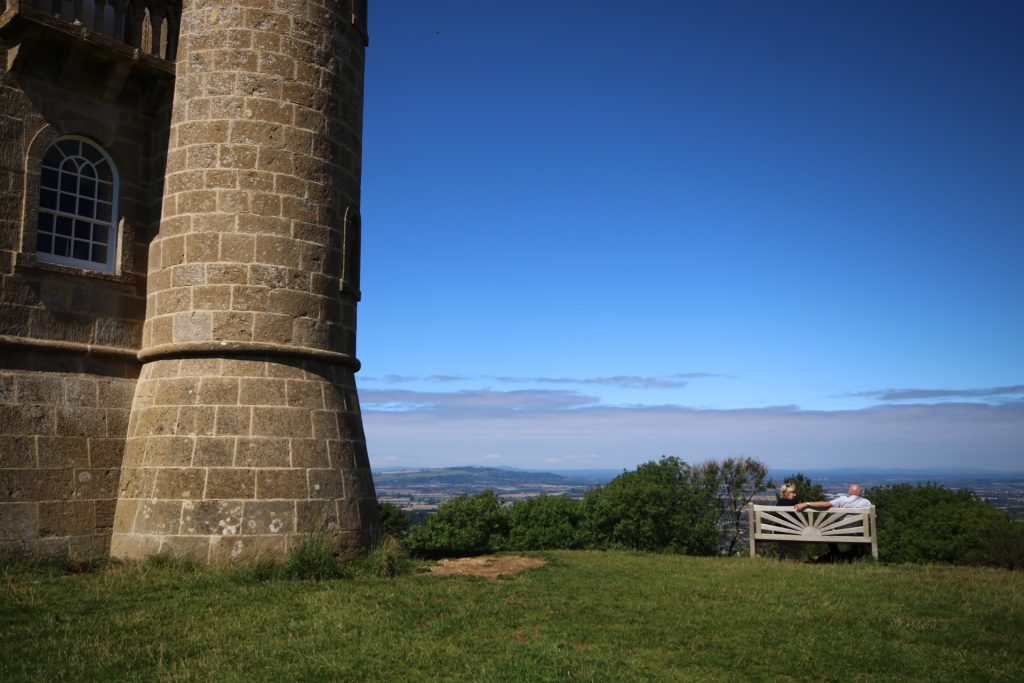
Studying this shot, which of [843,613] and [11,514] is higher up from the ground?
[11,514]

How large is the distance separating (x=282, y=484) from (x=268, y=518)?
45cm

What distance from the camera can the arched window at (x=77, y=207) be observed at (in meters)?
10.8

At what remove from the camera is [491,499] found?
119 ft

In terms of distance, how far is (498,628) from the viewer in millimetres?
7473

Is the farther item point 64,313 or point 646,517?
point 646,517

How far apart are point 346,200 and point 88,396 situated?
4362mm

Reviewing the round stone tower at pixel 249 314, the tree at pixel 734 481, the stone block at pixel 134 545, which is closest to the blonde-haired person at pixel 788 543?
the round stone tower at pixel 249 314

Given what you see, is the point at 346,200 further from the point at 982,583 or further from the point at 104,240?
the point at 982,583

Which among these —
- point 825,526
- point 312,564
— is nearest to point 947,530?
point 825,526

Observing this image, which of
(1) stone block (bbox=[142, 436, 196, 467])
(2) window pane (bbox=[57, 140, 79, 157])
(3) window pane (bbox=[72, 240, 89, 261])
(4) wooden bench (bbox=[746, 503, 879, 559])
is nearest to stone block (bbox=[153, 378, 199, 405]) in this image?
(1) stone block (bbox=[142, 436, 196, 467])

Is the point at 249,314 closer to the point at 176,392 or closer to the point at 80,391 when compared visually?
the point at 176,392

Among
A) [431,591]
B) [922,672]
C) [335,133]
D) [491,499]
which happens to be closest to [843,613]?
[922,672]

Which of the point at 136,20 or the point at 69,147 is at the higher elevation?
the point at 136,20

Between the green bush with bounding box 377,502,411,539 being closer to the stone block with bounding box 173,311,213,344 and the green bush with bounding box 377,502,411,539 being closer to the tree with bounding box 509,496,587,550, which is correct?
the tree with bounding box 509,496,587,550
